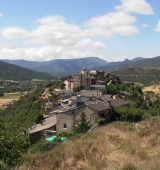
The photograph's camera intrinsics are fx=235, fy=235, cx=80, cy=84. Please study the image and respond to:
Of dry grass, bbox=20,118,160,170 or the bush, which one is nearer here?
dry grass, bbox=20,118,160,170

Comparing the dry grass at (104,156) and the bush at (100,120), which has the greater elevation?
the dry grass at (104,156)

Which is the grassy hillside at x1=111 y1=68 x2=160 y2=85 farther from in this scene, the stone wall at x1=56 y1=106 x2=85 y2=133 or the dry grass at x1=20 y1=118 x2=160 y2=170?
the dry grass at x1=20 y1=118 x2=160 y2=170

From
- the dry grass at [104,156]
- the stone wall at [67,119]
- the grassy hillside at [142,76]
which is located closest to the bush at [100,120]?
the stone wall at [67,119]

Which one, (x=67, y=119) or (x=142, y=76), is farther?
(x=142, y=76)

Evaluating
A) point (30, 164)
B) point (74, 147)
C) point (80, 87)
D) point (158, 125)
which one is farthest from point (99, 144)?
point (80, 87)

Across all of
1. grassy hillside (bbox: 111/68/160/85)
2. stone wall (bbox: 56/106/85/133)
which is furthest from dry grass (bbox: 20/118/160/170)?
grassy hillside (bbox: 111/68/160/85)

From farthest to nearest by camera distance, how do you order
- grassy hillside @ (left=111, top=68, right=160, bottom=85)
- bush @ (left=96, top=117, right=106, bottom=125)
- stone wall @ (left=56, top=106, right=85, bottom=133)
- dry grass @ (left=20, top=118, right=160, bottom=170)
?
grassy hillside @ (left=111, top=68, right=160, bottom=85)
stone wall @ (left=56, top=106, right=85, bottom=133)
bush @ (left=96, top=117, right=106, bottom=125)
dry grass @ (left=20, top=118, right=160, bottom=170)

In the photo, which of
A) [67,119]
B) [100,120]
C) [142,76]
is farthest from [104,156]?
[142,76]

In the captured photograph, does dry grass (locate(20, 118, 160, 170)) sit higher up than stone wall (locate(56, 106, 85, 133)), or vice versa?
dry grass (locate(20, 118, 160, 170))

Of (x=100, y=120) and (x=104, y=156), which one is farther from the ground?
(x=104, y=156)

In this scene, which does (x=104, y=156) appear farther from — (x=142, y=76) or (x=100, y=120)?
(x=142, y=76)

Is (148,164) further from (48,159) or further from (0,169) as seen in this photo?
(0,169)

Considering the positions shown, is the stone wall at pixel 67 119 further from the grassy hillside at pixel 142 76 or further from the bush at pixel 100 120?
the grassy hillside at pixel 142 76

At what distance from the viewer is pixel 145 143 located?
906 centimetres
